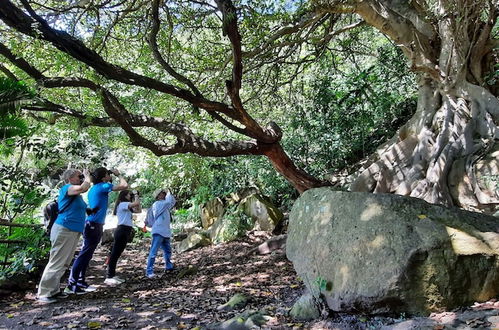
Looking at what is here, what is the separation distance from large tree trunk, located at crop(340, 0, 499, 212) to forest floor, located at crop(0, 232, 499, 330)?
2544 mm

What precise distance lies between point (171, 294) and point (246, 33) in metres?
5.29

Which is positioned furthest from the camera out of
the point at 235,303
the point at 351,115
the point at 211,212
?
the point at 211,212

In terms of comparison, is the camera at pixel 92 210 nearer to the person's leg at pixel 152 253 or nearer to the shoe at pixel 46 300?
the shoe at pixel 46 300

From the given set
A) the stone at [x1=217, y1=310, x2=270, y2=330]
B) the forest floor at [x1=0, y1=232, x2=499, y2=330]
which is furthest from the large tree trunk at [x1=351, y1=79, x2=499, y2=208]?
the stone at [x1=217, y1=310, x2=270, y2=330]

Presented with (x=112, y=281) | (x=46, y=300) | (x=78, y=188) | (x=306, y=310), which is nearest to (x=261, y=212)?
(x=112, y=281)

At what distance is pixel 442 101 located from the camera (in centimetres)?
720

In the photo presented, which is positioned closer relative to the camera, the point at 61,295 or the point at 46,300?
the point at 46,300

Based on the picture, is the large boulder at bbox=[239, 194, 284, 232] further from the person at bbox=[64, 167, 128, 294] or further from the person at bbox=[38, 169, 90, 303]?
the person at bbox=[38, 169, 90, 303]

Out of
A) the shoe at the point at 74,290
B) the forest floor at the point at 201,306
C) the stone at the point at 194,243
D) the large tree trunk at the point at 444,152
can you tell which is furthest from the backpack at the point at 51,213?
the large tree trunk at the point at 444,152

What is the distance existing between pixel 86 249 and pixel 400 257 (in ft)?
14.3

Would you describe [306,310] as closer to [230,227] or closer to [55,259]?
[55,259]

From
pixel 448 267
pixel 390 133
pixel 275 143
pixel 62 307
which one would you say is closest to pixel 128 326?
pixel 62 307

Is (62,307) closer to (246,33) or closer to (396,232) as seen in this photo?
(396,232)

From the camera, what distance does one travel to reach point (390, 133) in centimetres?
988
